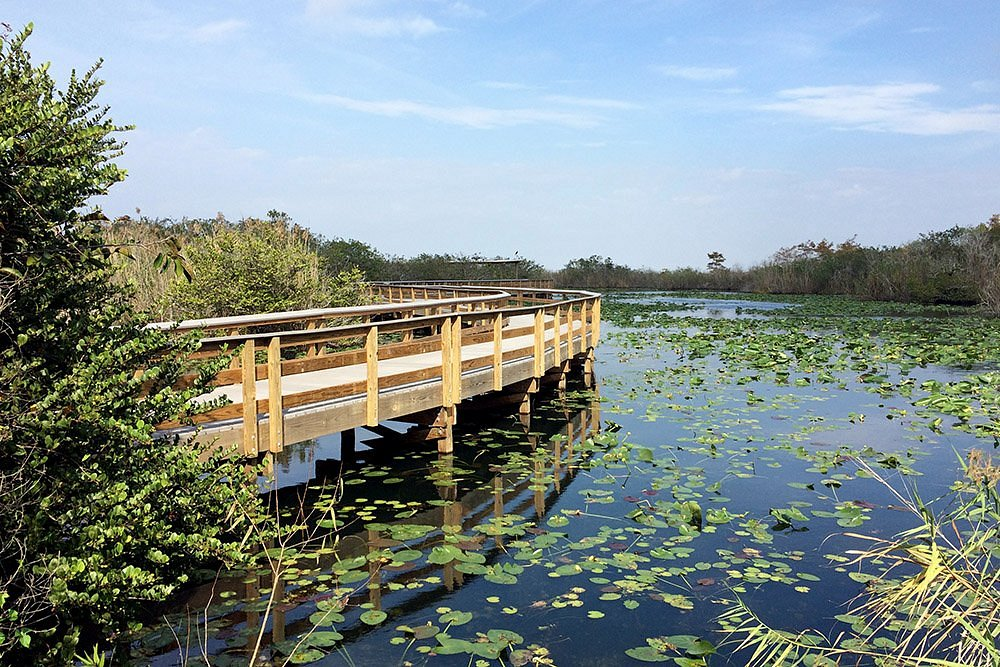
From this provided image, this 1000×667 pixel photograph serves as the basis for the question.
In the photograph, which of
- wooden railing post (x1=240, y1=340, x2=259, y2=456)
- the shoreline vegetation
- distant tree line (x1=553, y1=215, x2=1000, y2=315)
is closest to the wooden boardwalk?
wooden railing post (x1=240, y1=340, x2=259, y2=456)

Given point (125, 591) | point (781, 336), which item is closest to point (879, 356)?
point (781, 336)

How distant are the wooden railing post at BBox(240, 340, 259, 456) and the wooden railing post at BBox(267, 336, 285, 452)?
170 mm

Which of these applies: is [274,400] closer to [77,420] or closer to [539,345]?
[77,420]

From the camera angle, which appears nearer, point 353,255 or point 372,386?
point 372,386

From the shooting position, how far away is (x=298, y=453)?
9484mm

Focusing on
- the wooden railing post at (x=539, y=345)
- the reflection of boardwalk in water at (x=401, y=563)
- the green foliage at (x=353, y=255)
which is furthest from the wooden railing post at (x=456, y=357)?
the green foliage at (x=353, y=255)

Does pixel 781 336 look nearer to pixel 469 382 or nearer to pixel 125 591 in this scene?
pixel 469 382

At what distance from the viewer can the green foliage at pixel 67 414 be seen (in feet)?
10.5

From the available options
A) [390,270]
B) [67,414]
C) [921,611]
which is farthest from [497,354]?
[390,270]

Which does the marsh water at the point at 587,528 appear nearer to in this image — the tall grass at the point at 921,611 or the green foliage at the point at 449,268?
the tall grass at the point at 921,611

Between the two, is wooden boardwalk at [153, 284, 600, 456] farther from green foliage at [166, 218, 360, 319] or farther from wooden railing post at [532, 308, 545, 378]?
green foliage at [166, 218, 360, 319]

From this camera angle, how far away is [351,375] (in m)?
8.92

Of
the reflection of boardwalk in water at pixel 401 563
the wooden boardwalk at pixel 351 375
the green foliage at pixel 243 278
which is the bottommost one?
the reflection of boardwalk in water at pixel 401 563

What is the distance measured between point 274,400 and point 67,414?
9.70 feet
